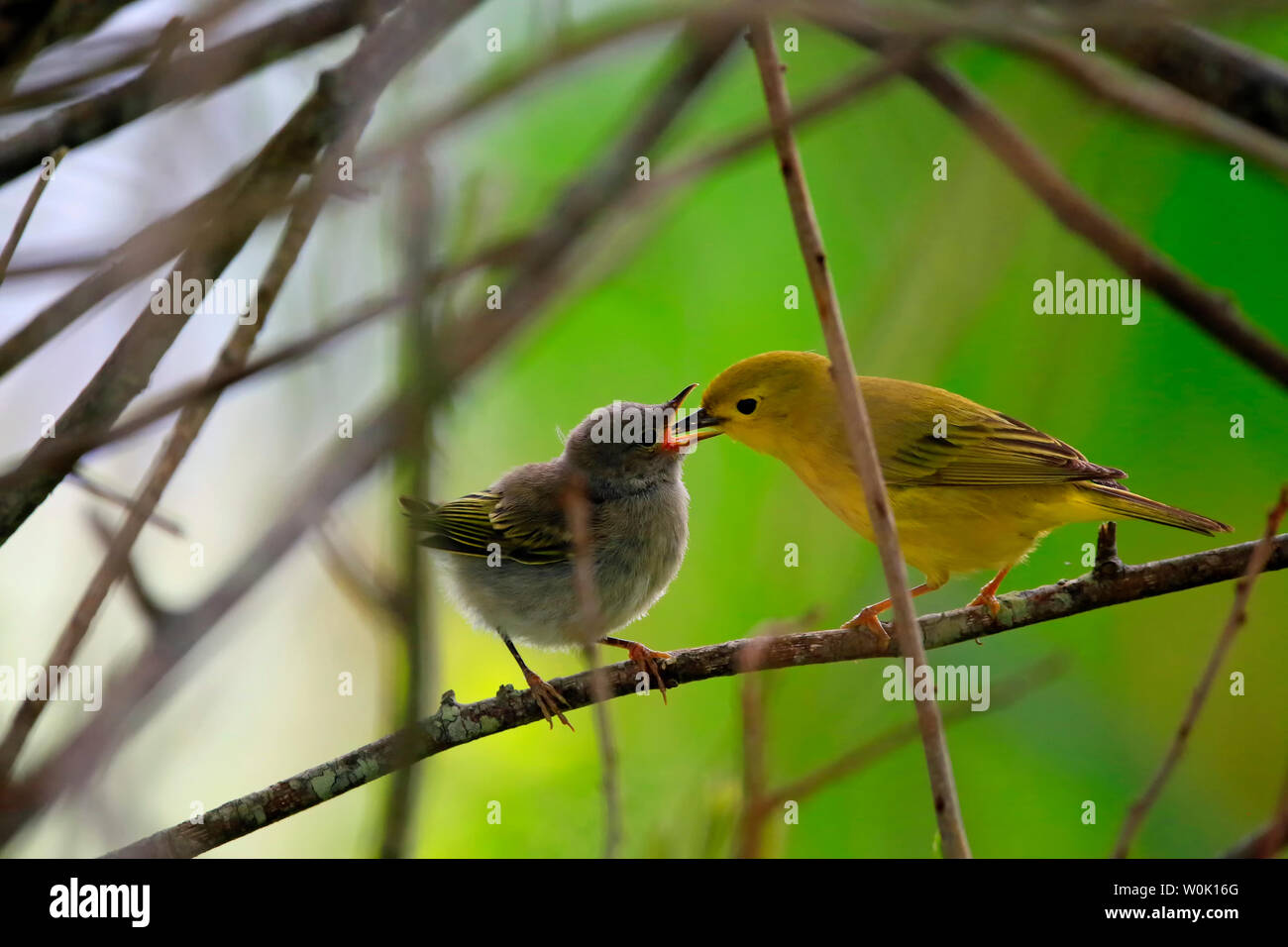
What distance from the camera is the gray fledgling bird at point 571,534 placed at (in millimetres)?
4184

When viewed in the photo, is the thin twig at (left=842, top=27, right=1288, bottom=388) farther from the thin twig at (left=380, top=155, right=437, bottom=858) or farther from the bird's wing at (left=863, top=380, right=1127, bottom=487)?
the bird's wing at (left=863, top=380, right=1127, bottom=487)

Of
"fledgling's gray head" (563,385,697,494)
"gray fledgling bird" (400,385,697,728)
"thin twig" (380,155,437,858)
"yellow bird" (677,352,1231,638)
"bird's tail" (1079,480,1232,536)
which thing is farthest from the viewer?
"fledgling's gray head" (563,385,697,494)

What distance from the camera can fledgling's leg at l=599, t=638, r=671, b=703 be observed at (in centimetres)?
305

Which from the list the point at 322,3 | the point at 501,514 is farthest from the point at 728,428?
the point at 322,3

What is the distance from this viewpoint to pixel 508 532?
450 cm

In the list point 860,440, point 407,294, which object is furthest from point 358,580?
point 860,440

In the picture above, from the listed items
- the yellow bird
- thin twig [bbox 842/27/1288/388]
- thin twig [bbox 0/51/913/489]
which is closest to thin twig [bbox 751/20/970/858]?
thin twig [bbox 0/51/913/489]

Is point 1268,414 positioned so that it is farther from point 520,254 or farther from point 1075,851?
point 520,254

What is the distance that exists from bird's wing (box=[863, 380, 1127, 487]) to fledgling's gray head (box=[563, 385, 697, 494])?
891mm

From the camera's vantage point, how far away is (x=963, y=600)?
445 centimetres

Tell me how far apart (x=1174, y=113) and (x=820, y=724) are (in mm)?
1117

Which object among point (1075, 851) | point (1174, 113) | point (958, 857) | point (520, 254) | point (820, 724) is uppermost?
point (1174, 113)

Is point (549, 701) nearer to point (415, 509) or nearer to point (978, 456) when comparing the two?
point (978, 456)

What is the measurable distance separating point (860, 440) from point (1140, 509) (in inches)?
99.4
